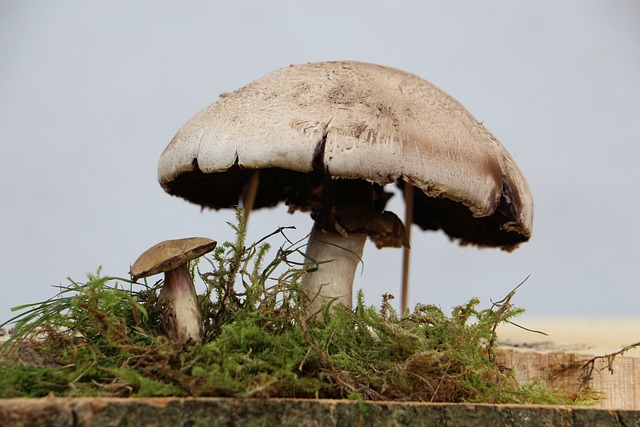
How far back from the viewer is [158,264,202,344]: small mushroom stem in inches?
68.7

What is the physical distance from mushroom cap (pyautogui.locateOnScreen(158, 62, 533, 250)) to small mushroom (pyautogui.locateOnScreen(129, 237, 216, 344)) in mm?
280

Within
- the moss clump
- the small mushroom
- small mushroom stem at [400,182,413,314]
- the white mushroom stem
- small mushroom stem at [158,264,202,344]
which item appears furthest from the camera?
small mushroom stem at [400,182,413,314]

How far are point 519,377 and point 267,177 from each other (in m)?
1.32

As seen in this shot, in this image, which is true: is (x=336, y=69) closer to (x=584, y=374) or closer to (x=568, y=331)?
(x=584, y=374)

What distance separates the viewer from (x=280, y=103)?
6.20ft

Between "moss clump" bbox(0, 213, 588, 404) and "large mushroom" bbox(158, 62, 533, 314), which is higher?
"large mushroom" bbox(158, 62, 533, 314)

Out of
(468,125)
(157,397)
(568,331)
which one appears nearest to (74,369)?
(157,397)

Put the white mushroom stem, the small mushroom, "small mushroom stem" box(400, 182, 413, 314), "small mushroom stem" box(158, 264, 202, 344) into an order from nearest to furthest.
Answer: the small mushroom → "small mushroom stem" box(158, 264, 202, 344) → the white mushroom stem → "small mushroom stem" box(400, 182, 413, 314)

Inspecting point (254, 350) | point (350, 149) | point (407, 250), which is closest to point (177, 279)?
point (254, 350)

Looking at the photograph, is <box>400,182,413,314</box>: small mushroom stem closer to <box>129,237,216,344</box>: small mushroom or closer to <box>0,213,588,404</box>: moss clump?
<box>0,213,588,404</box>: moss clump

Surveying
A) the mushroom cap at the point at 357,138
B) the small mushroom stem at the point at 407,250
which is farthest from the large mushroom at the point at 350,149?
the small mushroom stem at the point at 407,250

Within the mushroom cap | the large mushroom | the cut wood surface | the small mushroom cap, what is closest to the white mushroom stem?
the large mushroom

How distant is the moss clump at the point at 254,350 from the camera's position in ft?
4.70

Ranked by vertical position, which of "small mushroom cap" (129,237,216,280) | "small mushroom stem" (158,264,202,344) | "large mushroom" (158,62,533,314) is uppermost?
"large mushroom" (158,62,533,314)
